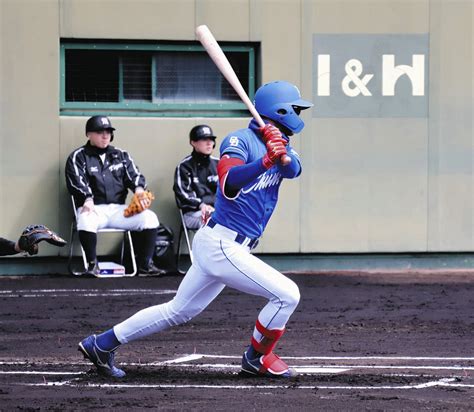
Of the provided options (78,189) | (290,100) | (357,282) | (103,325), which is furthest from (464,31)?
(290,100)

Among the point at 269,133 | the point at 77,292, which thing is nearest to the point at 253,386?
the point at 269,133

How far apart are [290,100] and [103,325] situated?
364cm

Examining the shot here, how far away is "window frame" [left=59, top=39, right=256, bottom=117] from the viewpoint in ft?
51.5

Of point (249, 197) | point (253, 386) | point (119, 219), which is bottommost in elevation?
point (253, 386)

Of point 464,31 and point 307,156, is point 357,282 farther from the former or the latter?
point 464,31

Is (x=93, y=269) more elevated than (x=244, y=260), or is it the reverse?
(x=244, y=260)

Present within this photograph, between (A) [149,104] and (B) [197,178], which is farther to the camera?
(A) [149,104]

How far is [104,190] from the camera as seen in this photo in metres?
15.2

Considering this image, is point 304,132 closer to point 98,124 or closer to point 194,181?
point 194,181

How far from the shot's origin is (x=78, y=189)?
14.9m

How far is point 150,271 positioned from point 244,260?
7.49 m

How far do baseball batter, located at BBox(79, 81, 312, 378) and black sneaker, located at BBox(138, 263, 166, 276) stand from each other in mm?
7166

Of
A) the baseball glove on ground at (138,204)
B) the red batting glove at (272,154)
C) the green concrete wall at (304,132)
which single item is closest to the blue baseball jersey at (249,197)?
the red batting glove at (272,154)

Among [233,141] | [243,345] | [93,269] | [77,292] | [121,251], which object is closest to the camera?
[233,141]
